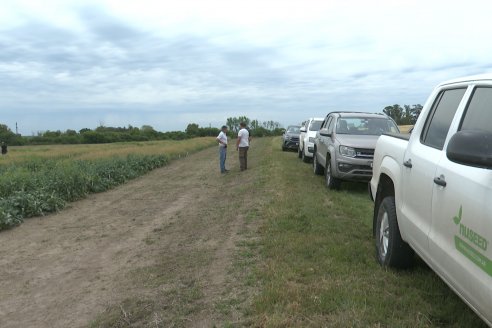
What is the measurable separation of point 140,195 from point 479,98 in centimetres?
997

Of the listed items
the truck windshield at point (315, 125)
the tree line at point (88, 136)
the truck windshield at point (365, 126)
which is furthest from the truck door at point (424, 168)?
the tree line at point (88, 136)

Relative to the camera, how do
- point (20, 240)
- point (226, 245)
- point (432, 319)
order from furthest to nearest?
1. point (20, 240)
2. point (226, 245)
3. point (432, 319)

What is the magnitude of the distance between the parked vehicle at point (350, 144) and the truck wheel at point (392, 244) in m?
4.94

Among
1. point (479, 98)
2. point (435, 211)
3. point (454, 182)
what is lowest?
point (435, 211)

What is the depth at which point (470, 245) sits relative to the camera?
9.27 ft

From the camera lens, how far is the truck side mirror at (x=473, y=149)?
247 centimetres

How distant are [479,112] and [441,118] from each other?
0.77 metres

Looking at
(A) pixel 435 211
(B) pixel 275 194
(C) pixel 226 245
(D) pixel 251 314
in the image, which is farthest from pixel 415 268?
(B) pixel 275 194

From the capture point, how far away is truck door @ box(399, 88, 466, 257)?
12.2 feet

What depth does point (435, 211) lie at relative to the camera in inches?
137

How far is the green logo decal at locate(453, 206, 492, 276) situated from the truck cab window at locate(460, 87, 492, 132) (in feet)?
2.14

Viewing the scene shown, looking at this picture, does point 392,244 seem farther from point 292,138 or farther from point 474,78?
point 292,138

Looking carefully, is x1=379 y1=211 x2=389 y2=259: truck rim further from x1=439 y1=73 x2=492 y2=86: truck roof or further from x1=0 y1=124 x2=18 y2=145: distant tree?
x1=0 y1=124 x2=18 y2=145: distant tree

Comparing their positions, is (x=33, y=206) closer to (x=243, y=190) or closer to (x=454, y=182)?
(x=243, y=190)
